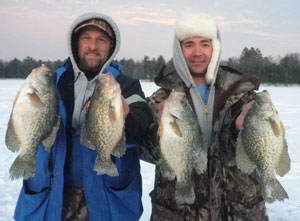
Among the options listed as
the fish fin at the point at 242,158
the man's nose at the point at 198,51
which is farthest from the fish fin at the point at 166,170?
the man's nose at the point at 198,51

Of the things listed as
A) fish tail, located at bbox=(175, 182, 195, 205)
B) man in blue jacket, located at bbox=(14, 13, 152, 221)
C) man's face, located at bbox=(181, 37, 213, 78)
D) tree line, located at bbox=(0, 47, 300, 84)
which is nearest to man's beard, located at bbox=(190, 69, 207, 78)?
man's face, located at bbox=(181, 37, 213, 78)

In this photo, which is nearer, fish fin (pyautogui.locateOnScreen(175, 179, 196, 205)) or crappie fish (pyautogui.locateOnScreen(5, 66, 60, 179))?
crappie fish (pyautogui.locateOnScreen(5, 66, 60, 179))

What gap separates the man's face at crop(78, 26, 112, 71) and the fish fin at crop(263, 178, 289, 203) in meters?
2.09

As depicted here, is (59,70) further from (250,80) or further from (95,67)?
(250,80)

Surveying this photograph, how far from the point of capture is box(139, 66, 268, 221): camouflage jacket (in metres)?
3.22

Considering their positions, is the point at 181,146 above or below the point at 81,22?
below

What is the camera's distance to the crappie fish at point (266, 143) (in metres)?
2.73

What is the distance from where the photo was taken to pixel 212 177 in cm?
324

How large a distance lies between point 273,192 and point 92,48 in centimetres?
229

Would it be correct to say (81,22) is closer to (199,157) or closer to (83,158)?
(83,158)

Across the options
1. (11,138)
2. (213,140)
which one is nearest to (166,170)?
(213,140)

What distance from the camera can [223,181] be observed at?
3.27 m

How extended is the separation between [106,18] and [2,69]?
214 ft

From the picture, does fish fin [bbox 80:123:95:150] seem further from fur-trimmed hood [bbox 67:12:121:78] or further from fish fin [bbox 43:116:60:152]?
fur-trimmed hood [bbox 67:12:121:78]
